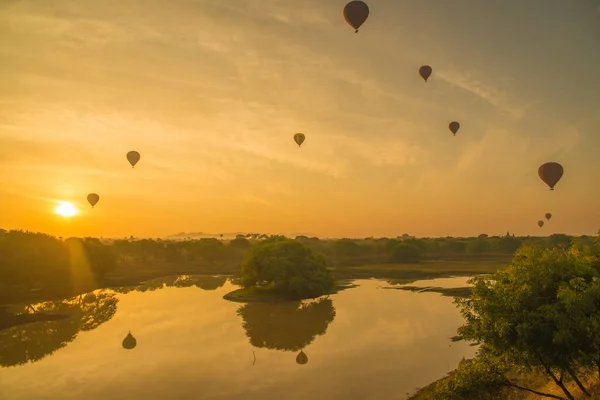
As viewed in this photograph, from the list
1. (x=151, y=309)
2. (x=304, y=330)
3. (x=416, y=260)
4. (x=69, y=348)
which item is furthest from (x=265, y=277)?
(x=416, y=260)

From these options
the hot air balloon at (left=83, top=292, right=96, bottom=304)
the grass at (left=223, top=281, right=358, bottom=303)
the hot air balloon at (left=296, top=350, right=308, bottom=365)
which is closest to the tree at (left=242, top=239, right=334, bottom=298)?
the grass at (left=223, top=281, right=358, bottom=303)

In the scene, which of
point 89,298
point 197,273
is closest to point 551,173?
point 89,298

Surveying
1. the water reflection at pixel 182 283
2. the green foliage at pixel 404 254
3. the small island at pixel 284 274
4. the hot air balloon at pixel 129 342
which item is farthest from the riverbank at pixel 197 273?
the hot air balloon at pixel 129 342

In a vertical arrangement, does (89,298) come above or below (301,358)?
above

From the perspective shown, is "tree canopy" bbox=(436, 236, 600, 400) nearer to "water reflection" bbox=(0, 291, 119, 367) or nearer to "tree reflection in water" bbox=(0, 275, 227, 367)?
"tree reflection in water" bbox=(0, 275, 227, 367)

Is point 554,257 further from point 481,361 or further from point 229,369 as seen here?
point 229,369

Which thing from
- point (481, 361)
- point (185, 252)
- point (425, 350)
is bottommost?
point (425, 350)

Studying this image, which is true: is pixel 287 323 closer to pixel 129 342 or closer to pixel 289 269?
pixel 129 342

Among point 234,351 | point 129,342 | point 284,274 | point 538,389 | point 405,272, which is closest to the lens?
point 538,389
